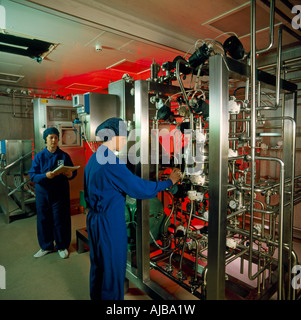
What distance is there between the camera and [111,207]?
5.66ft

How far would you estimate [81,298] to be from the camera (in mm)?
2186

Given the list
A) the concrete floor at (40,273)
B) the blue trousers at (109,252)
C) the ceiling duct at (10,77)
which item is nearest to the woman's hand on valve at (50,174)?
the concrete floor at (40,273)

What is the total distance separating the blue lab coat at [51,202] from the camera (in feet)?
9.47

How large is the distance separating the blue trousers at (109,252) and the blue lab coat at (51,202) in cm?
132

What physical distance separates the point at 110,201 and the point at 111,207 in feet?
0.15

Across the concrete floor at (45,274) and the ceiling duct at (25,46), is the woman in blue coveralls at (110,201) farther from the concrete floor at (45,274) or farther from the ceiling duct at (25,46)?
the ceiling duct at (25,46)

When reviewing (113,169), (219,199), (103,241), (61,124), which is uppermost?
(61,124)

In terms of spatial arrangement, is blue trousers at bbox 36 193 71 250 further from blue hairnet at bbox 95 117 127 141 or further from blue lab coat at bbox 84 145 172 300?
blue hairnet at bbox 95 117 127 141

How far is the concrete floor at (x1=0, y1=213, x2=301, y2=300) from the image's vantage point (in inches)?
88.4

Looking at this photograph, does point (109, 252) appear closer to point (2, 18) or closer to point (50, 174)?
point (50, 174)

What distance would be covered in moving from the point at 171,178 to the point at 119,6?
6.01 ft
